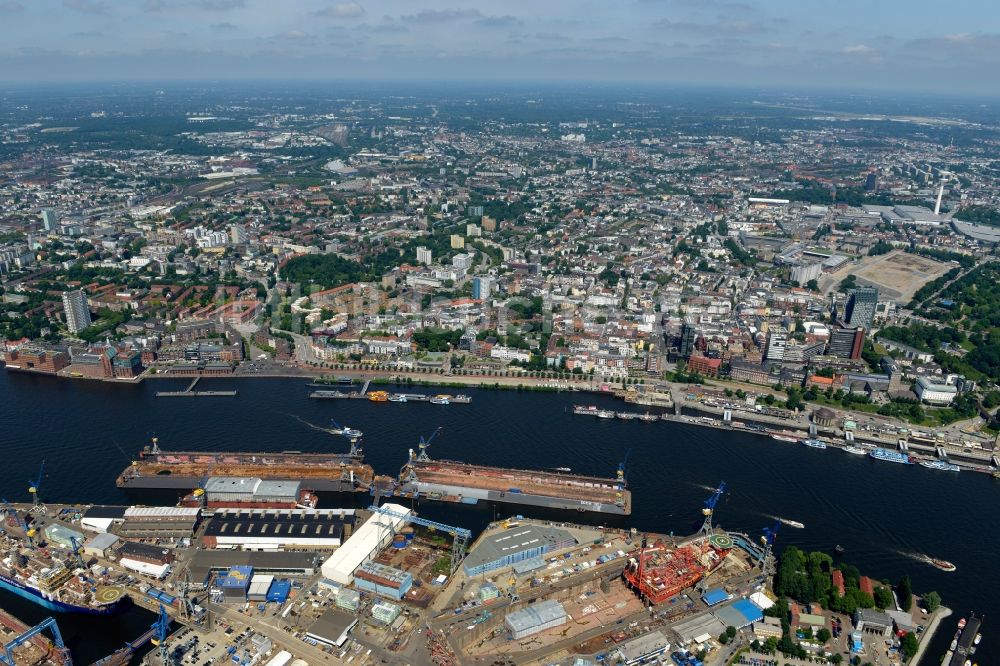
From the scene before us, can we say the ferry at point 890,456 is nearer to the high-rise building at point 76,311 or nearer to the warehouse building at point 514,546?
the warehouse building at point 514,546

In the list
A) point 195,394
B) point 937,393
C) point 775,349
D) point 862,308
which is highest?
point 862,308

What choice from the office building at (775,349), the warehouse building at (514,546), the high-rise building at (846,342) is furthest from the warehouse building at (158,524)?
the high-rise building at (846,342)

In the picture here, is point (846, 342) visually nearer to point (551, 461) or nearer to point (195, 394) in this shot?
point (551, 461)

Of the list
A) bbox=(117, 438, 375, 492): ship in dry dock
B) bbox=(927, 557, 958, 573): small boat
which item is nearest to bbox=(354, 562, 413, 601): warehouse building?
bbox=(117, 438, 375, 492): ship in dry dock

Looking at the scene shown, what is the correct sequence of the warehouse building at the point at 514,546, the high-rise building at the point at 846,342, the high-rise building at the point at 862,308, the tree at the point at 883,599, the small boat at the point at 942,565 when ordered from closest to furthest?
the tree at the point at 883,599
the warehouse building at the point at 514,546
the small boat at the point at 942,565
the high-rise building at the point at 846,342
the high-rise building at the point at 862,308

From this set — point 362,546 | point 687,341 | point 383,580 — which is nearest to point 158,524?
point 362,546

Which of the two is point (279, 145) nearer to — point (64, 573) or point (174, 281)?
point (174, 281)
